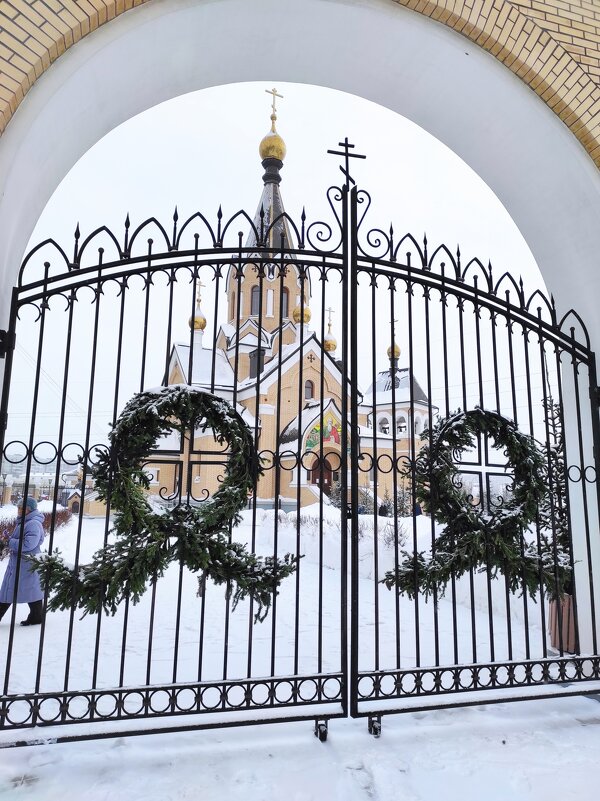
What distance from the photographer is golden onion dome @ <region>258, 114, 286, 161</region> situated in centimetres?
2063

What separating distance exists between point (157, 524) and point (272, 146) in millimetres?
21053

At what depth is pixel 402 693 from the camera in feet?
11.1

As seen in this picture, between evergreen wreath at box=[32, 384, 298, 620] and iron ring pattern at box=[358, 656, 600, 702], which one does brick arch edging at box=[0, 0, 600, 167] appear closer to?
evergreen wreath at box=[32, 384, 298, 620]

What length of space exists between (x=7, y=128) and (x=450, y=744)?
4.51 m

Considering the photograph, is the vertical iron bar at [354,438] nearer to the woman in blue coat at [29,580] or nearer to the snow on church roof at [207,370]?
the woman in blue coat at [29,580]

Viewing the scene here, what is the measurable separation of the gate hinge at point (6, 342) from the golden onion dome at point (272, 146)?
775 inches

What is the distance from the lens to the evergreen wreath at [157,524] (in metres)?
3.17

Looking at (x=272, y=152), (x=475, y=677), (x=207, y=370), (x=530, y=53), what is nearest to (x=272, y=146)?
(x=272, y=152)

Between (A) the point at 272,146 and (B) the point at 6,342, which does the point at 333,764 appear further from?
(A) the point at 272,146

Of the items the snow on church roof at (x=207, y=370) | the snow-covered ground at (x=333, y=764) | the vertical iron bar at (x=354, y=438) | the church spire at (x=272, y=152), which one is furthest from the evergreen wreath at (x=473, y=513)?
the church spire at (x=272, y=152)

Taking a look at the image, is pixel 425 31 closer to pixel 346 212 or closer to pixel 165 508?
pixel 346 212

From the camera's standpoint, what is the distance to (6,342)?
10.7ft

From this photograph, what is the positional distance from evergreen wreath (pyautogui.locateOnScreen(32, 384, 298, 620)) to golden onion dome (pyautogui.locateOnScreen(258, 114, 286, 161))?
19.9m

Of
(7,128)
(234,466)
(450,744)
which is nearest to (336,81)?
(7,128)
